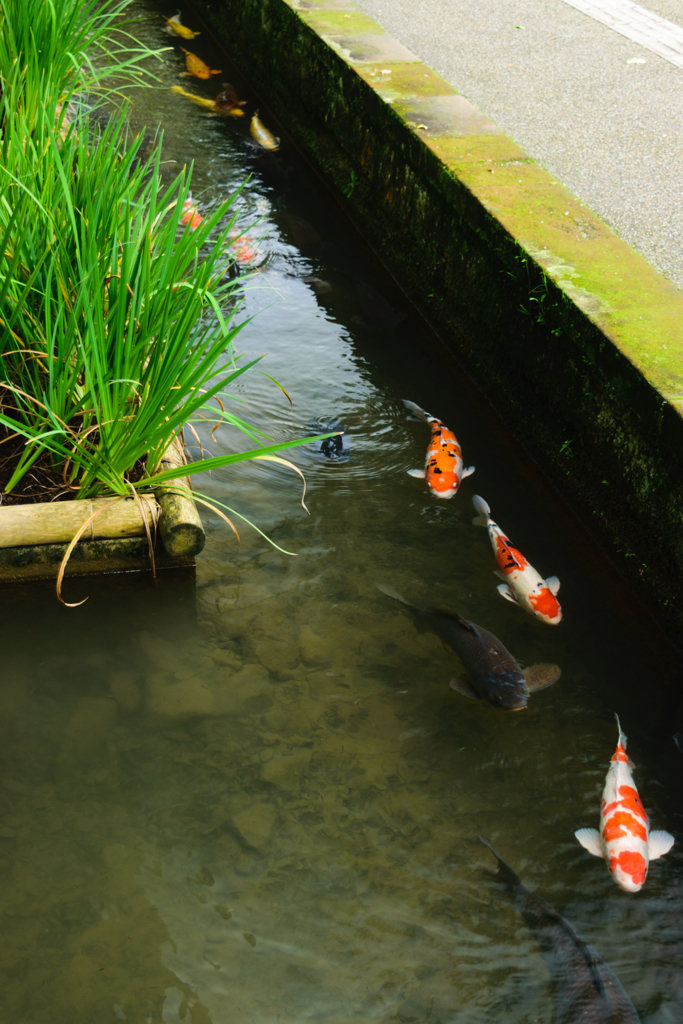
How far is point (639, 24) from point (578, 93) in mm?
1672

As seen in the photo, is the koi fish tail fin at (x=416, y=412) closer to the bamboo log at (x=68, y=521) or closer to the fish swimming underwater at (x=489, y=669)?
the fish swimming underwater at (x=489, y=669)

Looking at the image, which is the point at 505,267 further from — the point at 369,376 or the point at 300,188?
the point at 300,188

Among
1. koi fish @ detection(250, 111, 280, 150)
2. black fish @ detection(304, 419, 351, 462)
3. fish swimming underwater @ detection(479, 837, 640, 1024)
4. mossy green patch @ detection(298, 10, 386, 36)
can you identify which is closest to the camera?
fish swimming underwater @ detection(479, 837, 640, 1024)

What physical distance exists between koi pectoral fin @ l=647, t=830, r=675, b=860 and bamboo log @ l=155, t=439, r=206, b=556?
167cm

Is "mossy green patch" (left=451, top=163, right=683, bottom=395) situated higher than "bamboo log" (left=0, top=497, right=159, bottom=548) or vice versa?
"mossy green patch" (left=451, top=163, right=683, bottom=395)

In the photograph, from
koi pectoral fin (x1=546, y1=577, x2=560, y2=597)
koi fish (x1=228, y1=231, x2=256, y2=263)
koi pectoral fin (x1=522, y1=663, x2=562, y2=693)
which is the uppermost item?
koi fish (x1=228, y1=231, x2=256, y2=263)

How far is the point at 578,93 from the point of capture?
492 centimetres

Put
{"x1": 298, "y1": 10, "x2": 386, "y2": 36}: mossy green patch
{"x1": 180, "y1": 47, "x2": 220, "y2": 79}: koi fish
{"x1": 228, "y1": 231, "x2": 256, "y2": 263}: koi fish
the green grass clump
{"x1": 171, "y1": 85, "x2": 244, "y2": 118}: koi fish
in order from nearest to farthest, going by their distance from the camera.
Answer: the green grass clump, {"x1": 228, "y1": 231, "x2": 256, "y2": 263}: koi fish, {"x1": 298, "y1": 10, "x2": 386, "y2": 36}: mossy green patch, {"x1": 171, "y1": 85, "x2": 244, "y2": 118}: koi fish, {"x1": 180, "y1": 47, "x2": 220, "y2": 79}: koi fish

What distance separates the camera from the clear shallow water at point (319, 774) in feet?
6.26

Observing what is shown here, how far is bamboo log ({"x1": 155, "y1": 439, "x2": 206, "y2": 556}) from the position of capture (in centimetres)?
259

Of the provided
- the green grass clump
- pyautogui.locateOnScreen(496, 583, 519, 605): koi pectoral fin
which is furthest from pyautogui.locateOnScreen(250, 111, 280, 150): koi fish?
pyautogui.locateOnScreen(496, 583, 519, 605): koi pectoral fin

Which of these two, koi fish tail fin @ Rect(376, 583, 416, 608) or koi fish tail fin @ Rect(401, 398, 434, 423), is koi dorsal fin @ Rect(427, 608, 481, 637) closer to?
koi fish tail fin @ Rect(376, 583, 416, 608)

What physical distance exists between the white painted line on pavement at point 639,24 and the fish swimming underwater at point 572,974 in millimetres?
5534

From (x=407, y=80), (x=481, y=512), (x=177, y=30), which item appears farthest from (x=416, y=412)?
(x=177, y=30)
